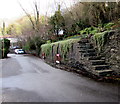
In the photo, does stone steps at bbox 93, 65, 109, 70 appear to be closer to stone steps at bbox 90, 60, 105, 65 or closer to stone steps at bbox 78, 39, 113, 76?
stone steps at bbox 78, 39, 113, 76

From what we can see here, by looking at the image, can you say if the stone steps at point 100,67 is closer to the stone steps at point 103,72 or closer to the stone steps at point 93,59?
the stone steps at point 93,59

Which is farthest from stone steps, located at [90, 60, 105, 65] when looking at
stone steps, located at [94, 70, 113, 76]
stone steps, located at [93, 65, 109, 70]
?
stone steps, located at [94, 70, 113, 76]

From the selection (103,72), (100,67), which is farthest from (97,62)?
(103,72)

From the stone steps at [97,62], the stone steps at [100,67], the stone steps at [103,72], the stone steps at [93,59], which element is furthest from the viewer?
the stone steps at [97,62]

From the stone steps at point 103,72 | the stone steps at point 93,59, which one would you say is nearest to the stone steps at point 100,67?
the stone steps at point 93,59

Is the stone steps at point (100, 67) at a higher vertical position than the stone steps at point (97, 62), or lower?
lower

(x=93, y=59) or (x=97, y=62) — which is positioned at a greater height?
(x=93, y=59)

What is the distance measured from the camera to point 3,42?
20.8 m

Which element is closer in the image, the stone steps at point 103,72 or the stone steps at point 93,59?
the stone steps at point 103,72

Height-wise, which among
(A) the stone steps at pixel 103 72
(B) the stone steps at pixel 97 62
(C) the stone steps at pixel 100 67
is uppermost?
(B) the stone steps at pixel 97 62

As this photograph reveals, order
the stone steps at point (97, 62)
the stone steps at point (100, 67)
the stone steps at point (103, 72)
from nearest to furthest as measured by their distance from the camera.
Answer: the stone steps at point (103, 72) → the stone steps at point (100, 67) → the stone steps at point (97, 62)

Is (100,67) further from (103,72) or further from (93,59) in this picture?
(93,59)

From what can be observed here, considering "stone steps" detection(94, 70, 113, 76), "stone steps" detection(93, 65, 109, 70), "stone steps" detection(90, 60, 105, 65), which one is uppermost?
"stone steps" detection(90, 60, 105, 65)

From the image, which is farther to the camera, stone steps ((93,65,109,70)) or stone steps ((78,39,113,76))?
stone steps ((93,65,109,70))
